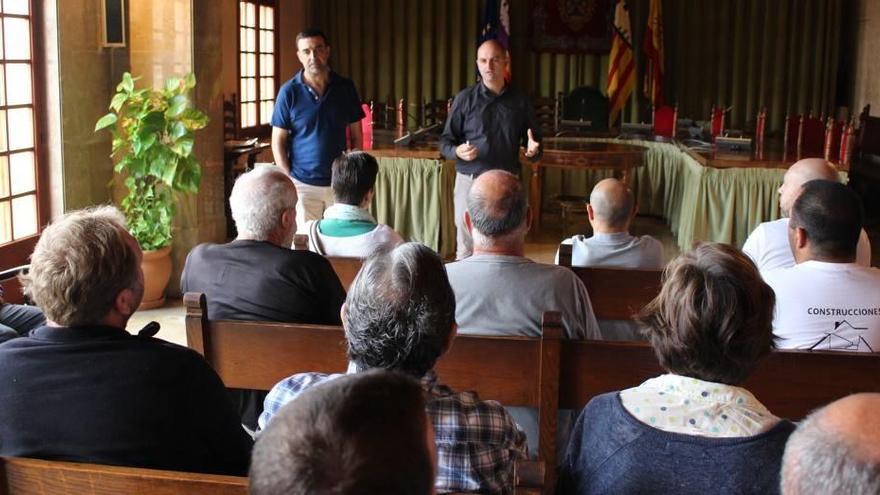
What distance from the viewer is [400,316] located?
180 cm

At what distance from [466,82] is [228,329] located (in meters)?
8.47

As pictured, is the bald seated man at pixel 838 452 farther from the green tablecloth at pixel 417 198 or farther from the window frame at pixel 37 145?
the green tablecloth at pixel 417 198

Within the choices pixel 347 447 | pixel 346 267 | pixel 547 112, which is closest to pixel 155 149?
pixel 346 267

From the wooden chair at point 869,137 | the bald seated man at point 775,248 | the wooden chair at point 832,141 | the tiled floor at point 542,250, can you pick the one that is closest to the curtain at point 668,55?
the wooden chair at point 869,137

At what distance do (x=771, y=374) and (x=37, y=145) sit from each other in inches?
175

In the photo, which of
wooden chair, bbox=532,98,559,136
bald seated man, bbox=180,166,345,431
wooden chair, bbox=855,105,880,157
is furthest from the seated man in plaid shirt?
wooden chair, bbox=532,98,559,136

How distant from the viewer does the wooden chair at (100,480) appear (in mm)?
1473

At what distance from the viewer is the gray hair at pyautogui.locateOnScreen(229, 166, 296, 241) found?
307 cm

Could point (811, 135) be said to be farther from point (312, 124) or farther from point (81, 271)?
point (81, 271)

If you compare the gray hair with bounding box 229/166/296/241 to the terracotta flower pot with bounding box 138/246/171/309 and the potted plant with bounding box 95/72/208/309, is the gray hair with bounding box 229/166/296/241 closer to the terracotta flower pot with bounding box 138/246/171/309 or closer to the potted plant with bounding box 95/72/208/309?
the potted plant with bounding box 95/72/208/309

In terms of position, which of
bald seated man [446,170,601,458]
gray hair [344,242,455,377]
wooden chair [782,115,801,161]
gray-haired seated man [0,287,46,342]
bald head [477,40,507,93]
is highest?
bald head [477,40,507,93]

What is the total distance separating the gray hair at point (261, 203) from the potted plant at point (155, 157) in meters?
2.37

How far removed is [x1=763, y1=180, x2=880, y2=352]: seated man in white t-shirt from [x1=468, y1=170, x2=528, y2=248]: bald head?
73 cm

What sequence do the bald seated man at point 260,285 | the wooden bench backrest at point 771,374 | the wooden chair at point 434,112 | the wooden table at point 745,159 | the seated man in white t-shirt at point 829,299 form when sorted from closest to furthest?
the wooden bench backrest at point 771,374 < the seated man in white t-shirt at point 829,299 < the bald seated man at point 260,285 < the wooden table at point 745,159 < the wooden chair at point 434,112
